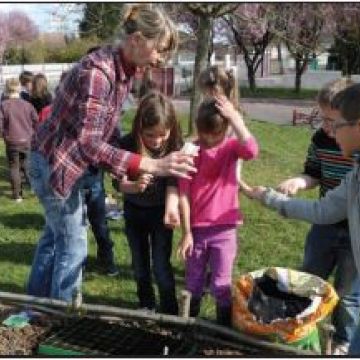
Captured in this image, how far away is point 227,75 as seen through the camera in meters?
3.55

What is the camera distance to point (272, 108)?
2256cm

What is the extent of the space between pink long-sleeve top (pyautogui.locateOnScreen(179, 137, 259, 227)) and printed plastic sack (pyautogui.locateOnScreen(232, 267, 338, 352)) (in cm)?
35

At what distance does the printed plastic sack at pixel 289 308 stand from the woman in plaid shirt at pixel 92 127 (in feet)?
2.26

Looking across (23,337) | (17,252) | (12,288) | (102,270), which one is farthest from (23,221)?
(23,337)

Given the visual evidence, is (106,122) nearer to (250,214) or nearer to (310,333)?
(310,333)

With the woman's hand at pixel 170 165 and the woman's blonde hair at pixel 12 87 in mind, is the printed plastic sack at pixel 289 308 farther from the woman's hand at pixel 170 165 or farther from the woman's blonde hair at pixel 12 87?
the woman's blonde hair at pixel 12 87

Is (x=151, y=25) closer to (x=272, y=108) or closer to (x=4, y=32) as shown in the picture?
(x=272, y=108)

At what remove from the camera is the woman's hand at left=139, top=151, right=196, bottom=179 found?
3.12m

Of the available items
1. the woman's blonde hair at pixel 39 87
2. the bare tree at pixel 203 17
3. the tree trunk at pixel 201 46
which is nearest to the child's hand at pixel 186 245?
the woman's blonde hair at pixel 39 87

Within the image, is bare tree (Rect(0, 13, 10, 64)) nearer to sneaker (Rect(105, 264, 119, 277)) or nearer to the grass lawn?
the grass lawn

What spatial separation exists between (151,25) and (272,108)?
19842 mm

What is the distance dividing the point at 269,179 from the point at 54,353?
6103 mm

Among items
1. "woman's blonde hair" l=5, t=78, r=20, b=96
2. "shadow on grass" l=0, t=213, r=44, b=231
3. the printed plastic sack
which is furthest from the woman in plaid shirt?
"woman's blonde hair" l=5, t=78, r=20, b=96

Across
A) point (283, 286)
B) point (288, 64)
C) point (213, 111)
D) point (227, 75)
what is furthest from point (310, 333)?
point (288, 64)
